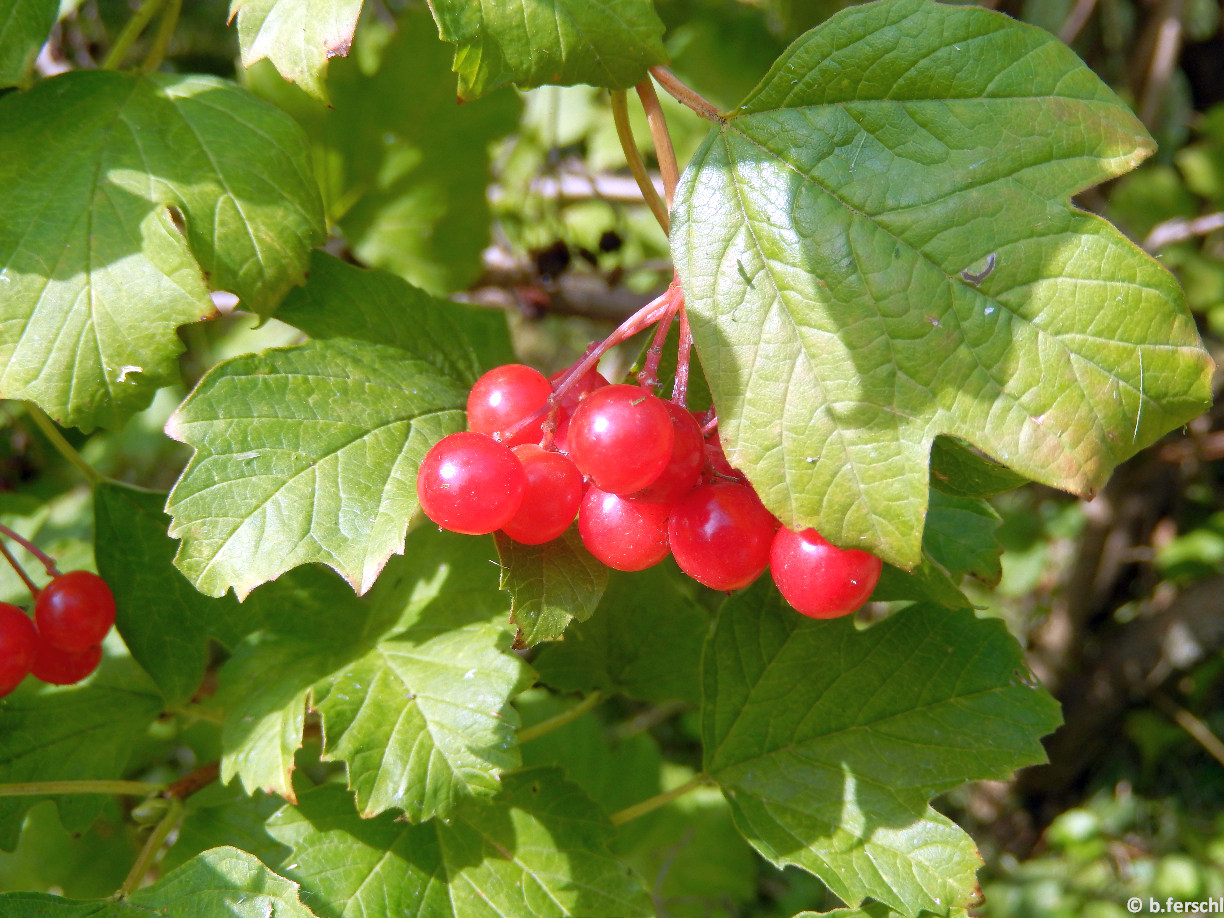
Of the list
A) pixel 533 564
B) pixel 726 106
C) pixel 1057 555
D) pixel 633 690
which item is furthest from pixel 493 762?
pixel 1057 555

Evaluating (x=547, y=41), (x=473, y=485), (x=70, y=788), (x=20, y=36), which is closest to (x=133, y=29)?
(x=20, y=36)

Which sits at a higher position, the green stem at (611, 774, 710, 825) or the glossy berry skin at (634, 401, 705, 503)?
the glossy berry skin at (634, 401, 705, 503)

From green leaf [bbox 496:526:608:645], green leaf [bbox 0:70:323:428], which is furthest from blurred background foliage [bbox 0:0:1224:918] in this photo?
green leaf [bbox 496:526:608:645]

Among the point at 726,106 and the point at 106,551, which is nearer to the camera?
the point at 106,551

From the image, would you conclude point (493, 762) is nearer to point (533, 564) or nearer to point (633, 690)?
point (533, 564)

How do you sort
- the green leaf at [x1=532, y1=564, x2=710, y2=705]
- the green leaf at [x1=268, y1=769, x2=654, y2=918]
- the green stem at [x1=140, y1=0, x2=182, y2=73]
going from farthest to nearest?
1. the green leaf at [x1=532, y1=564, x2=710, y2=705]
2. the green stem at [x1=140, y1=0, x2=182, y2=73]
3. the green leaf at [x1=268, y1=769, x2=654, y2=918]

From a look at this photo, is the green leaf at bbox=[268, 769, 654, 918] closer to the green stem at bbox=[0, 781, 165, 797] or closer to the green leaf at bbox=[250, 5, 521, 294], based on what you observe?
the green stem at bbox=[0, 781, 165, 797]
